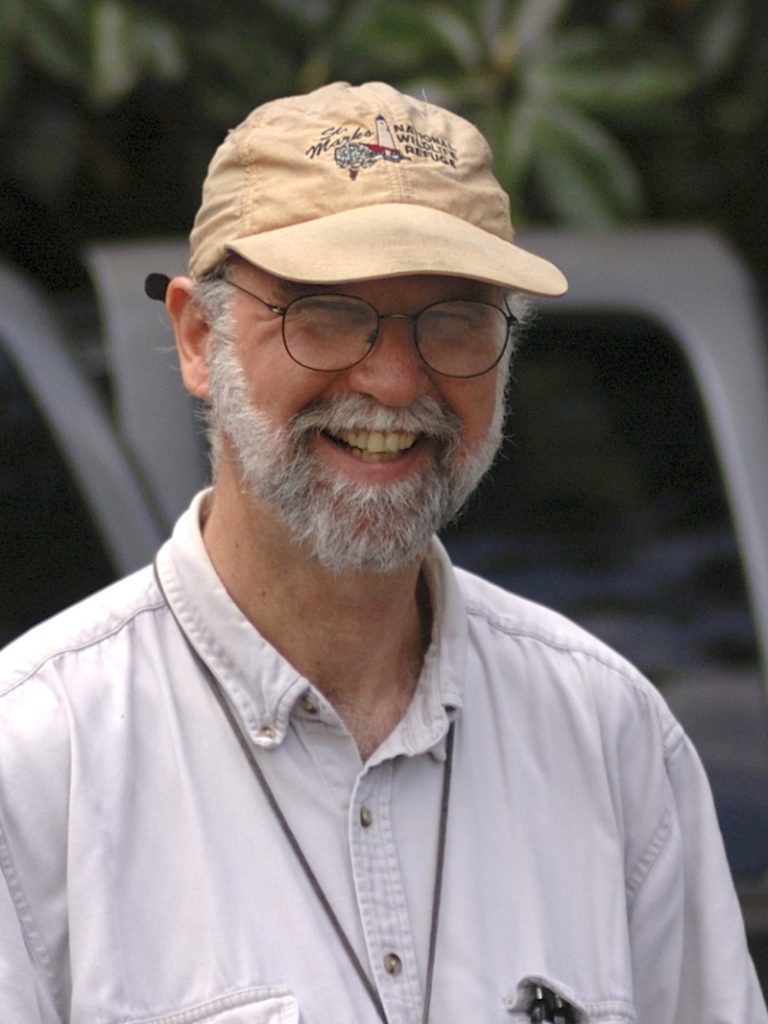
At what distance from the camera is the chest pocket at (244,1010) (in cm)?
187

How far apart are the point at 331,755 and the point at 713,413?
150 centimetres

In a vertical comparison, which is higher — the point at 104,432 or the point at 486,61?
the point at 486,61

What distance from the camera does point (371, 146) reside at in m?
2.09

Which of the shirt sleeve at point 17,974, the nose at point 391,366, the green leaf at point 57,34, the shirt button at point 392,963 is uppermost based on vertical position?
the green leaf at point 57,34

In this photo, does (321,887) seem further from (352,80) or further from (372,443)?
(352,80)

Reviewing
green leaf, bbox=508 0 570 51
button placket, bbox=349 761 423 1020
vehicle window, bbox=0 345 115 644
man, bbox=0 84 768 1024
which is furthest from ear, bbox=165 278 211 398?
green leaf, bbox=508 0 570 51

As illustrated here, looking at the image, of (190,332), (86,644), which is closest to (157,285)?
(190,332)

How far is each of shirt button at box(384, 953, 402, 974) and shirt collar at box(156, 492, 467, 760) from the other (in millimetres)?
198

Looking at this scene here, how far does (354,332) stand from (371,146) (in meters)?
0.20

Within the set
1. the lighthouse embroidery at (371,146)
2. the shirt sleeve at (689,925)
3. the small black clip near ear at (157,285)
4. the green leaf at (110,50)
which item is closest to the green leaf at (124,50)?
the green leaf at (110,50)

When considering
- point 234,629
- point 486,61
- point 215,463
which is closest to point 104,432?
point 215,463

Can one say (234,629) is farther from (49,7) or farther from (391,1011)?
(49,7)

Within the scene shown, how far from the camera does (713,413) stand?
11.0 feet

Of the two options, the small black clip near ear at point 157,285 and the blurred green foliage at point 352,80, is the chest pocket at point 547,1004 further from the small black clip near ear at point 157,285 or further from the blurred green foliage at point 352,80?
the blurred green foliage at point 352,80
